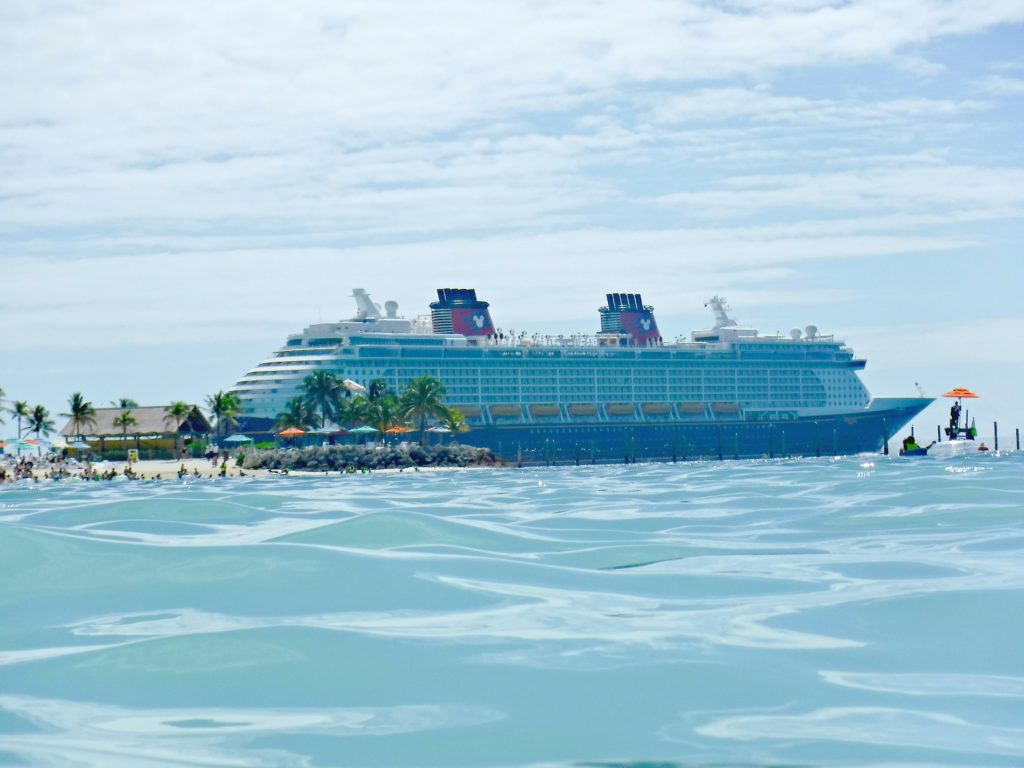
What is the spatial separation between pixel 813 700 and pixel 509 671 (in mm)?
1686

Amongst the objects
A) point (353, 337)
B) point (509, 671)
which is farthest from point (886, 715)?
point (353, 337)

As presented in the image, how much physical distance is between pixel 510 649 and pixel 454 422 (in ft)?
289

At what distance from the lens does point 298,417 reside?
300 ft

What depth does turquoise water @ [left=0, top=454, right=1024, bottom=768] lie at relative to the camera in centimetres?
632

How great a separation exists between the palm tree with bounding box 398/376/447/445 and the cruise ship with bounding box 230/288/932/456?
7657 mm

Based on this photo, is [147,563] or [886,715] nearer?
[886,715]

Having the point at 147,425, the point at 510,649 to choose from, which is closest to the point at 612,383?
the point at 147,425

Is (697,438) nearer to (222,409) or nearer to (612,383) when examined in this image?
(612,383)

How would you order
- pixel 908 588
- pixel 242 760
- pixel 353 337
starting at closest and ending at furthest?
pixel 242 760, pixel 908 588, pixel 353 337

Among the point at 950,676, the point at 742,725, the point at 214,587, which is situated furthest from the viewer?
the point at 214,587

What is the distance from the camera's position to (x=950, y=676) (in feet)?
24.2

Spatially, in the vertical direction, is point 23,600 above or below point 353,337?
below

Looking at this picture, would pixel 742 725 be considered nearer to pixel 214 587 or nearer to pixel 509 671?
pixel 509 671

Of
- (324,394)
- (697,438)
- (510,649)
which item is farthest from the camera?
(697,438)
